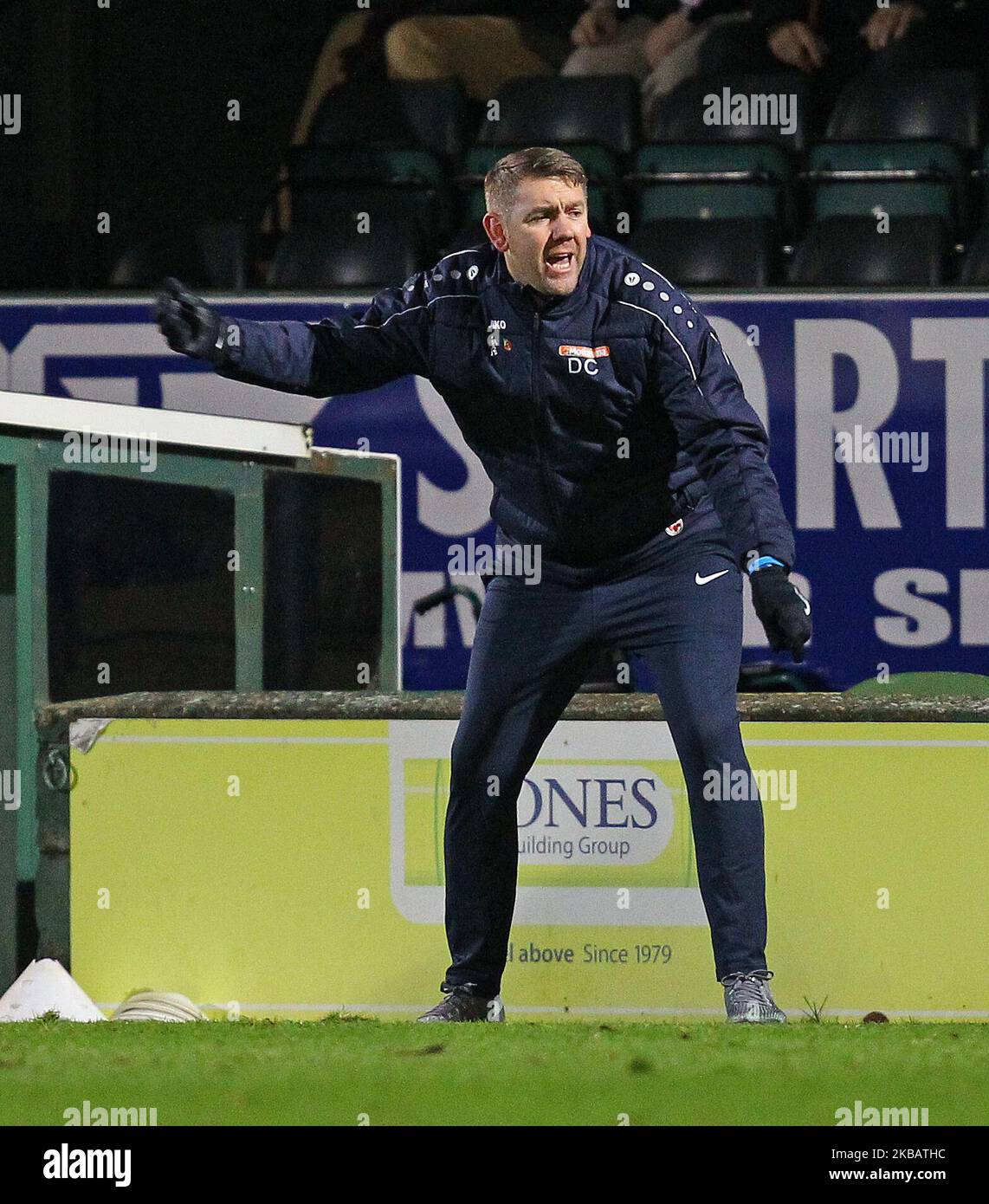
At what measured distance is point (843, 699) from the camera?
413 centimetres

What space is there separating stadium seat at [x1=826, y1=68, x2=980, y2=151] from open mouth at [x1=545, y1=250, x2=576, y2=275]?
15.6ft

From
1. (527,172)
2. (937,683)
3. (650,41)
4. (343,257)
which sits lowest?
(937,683)

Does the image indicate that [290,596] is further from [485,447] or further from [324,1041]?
[324,1041]

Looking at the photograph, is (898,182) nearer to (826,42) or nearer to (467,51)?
(826,42)

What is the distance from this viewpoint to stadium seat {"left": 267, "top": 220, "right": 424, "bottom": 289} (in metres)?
7.74

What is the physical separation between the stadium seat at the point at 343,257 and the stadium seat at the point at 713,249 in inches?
37.8

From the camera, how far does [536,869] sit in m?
4.18

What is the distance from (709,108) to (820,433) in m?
1.93

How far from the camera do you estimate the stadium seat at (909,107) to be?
8.09 m

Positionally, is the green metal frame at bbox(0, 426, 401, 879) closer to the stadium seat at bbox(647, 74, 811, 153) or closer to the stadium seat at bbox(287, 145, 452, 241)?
the stadium seat at bbox(287, 145, 452, 241)

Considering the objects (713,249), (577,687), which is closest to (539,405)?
(577,687)

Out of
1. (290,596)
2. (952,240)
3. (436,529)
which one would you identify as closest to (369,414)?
(436,529)

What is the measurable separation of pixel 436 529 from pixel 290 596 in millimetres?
1203

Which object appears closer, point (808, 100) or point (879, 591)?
point (879, 591)
